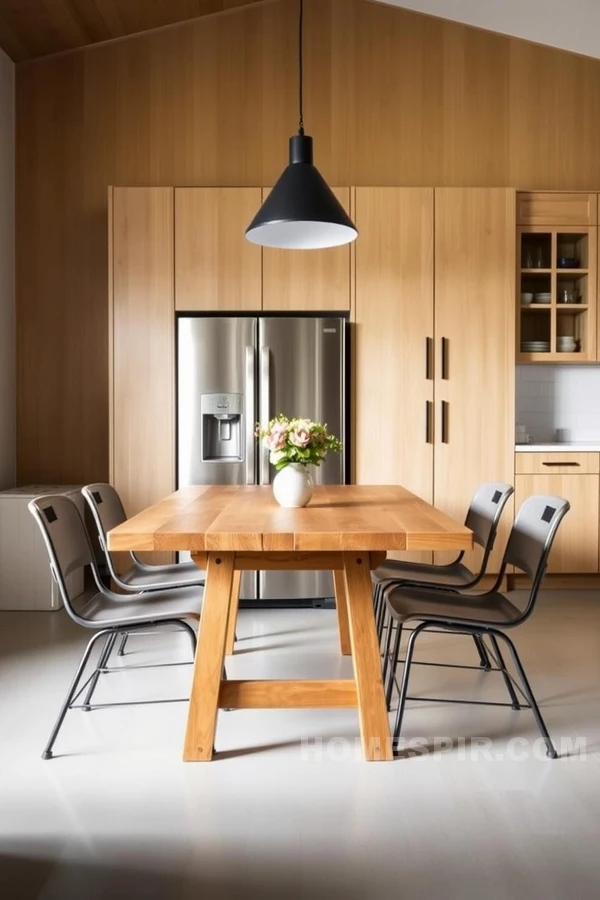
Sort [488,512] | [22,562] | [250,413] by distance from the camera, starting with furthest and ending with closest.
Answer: [250,413]
[22,562]
[488,512]

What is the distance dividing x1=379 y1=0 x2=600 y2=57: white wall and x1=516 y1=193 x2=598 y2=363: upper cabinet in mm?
1073

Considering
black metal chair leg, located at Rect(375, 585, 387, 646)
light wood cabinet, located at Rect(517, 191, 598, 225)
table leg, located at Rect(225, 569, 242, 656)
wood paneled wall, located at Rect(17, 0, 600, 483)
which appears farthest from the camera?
wood paneled wall, located at Rect(17, 0, 600, 483)

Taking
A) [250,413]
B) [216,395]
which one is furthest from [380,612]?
[216,395]

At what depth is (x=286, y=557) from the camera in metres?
2.42

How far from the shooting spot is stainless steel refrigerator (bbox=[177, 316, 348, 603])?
162 inches

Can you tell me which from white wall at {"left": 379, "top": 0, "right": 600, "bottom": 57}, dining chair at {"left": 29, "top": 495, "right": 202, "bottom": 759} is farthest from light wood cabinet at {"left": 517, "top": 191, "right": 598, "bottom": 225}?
dining chair at {"left": 29, "top": 495, "right": 202, "bottom": 759}

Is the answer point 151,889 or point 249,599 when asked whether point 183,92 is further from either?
point 151,889

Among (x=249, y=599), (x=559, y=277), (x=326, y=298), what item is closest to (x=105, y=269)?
(x=326, y=298)

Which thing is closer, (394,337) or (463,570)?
(463,570)

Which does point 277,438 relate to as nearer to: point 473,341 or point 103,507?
point 103,507

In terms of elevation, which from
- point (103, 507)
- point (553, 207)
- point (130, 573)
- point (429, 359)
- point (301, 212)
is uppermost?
point (553, 207)

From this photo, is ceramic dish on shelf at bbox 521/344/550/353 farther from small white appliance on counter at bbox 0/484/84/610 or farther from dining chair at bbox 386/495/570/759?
small white appliance on counter at bbox 0/484/84/610

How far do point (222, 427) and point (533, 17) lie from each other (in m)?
3.24

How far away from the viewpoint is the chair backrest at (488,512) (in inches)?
109
